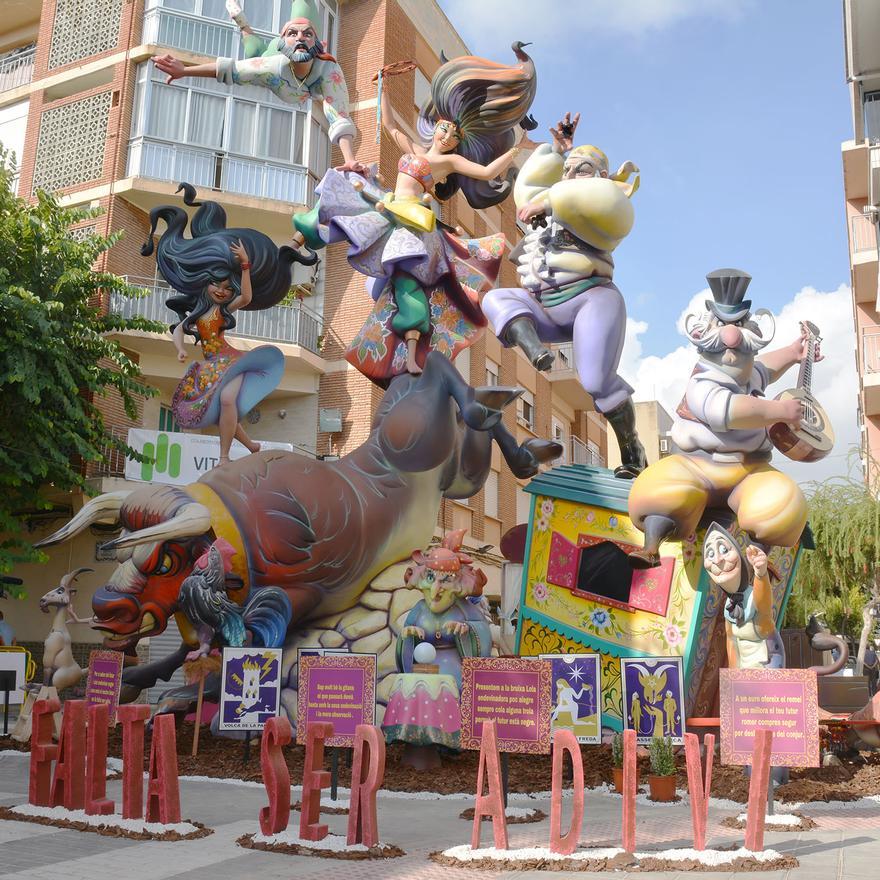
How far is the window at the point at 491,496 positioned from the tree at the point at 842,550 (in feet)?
25.7

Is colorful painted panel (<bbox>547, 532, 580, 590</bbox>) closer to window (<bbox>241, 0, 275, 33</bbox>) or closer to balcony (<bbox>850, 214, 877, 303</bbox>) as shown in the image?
window (<bbox>241, 0, 275, 33</bbox>)

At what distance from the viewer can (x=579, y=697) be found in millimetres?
8938

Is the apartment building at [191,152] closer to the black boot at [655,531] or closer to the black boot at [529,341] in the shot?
the black boot at [529,341]

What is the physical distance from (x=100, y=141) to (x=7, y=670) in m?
12.2

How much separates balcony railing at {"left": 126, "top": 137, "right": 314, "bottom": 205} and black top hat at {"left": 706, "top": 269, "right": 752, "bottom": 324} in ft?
43.2

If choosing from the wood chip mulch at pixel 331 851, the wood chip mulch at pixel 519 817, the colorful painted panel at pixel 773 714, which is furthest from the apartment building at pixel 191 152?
the colorful painted panel at pixel 773 714

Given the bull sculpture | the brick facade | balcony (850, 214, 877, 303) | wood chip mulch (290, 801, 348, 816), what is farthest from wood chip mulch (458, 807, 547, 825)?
balcony (850, 214, 877, 303)

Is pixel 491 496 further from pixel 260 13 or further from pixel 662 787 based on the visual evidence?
pixel 662 787

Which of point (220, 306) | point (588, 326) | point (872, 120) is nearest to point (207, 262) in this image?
point (220, 306)

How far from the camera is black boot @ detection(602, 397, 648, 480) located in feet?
34.0

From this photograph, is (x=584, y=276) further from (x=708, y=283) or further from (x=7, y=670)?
(x=7, y=670)

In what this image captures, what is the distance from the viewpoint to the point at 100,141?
21016 mm

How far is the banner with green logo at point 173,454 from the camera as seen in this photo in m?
18.3

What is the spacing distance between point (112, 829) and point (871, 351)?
69.4 ft
